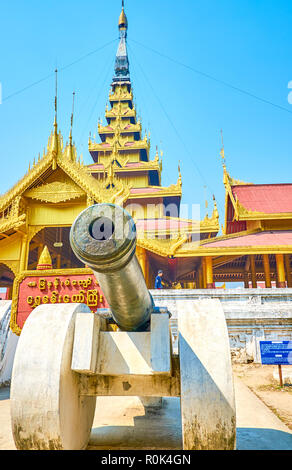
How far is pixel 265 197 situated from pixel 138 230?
245 inches

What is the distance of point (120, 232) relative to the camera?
199 cm

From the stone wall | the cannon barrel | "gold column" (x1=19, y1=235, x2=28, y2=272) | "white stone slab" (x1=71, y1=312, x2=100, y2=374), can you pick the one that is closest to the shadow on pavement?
"white stone slab" (x1=71, y1=312, x2=100, y2=374)

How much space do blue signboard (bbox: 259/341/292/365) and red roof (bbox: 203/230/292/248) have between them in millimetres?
4660

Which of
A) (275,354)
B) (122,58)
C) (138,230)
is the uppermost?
(122,58)

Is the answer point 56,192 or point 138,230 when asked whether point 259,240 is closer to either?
point 138,230

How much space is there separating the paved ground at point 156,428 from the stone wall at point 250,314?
3.28m

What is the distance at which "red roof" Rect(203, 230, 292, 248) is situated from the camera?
37.8 ft

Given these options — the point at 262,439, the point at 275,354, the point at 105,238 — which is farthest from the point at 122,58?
the point at 105,238

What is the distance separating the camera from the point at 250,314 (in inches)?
368

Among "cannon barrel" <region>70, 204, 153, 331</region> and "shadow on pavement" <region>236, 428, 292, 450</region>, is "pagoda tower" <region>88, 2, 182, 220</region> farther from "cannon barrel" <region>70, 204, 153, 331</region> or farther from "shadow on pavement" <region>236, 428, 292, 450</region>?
"cannon barrel" <region>70, 204, 153, 331</region>

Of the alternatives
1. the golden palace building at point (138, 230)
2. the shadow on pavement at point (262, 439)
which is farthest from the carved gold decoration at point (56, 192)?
the shadow on pavement at point (262, 439)

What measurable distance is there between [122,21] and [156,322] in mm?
34129

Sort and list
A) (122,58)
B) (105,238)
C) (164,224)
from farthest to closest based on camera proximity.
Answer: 1. (122,58)
2. (164,224)
3. (105,238)

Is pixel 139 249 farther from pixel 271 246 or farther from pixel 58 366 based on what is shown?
pixel 58 366
